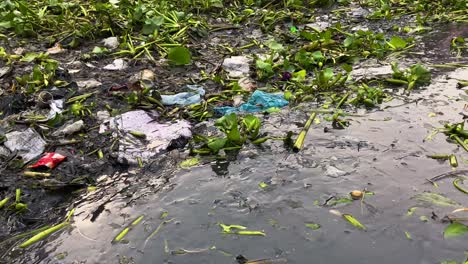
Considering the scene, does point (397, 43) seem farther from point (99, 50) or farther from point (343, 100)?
point (99, 50)

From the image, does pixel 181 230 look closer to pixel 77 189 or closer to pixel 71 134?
pixel 77 189

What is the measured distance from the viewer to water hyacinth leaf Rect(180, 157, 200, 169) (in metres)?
2.65

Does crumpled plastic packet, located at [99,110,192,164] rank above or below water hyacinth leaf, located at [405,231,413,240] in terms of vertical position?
above

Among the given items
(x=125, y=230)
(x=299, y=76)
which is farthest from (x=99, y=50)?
(x=125, y=230)

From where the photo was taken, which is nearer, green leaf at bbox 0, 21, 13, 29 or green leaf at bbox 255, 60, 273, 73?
green leaf at bbox 255, 60, 273, 73

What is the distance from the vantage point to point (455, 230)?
6.46ft

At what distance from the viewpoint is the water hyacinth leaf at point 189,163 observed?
265cm

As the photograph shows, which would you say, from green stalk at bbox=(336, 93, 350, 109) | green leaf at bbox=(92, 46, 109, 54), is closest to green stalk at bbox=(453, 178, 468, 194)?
green stalk at bbox=(336, 93, 350, 109)

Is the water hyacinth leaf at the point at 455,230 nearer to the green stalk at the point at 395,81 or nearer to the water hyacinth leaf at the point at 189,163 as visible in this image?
the water hyacinth leaf at the point at 189,163

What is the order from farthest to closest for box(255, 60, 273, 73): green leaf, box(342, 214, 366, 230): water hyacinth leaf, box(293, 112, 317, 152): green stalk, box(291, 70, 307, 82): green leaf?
box(255, 60, 273, 73): green leaf, box(291, 70, 307, 82): green leaf, box(293, 112, 317, 152): green stalk, box(342, 214, 366, 230): water hyacinth leaf

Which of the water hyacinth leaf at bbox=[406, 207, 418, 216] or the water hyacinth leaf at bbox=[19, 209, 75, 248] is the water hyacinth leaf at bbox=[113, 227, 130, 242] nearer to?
the water hyacinth leaf at bbox=[19, 209, 75, 248]

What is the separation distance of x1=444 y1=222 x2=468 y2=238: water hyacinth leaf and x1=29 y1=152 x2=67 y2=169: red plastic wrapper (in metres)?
2.16

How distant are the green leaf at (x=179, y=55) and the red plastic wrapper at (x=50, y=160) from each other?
1.45 m

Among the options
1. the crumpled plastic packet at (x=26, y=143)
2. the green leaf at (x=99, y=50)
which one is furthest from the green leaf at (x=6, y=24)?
the crumpled plastic packet at (x=26, y=143)
